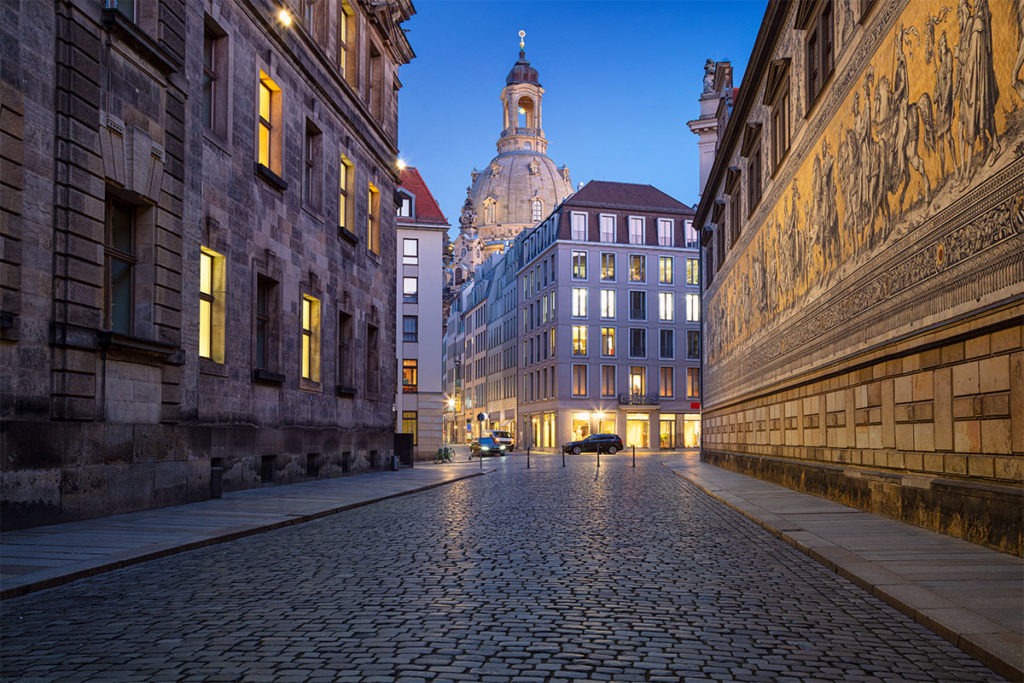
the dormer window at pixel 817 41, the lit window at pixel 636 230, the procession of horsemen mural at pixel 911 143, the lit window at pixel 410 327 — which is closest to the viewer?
the procession of horsemen mural at pixel 911 143

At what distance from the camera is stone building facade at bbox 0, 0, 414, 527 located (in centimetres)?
1410

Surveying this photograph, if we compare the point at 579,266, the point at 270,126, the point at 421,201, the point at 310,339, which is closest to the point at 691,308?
the point at 579,266

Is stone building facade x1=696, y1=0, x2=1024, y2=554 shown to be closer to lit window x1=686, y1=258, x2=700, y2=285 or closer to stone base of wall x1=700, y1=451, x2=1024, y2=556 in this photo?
stone base of wall x1=700, y1=451, x2=1024, y2=556

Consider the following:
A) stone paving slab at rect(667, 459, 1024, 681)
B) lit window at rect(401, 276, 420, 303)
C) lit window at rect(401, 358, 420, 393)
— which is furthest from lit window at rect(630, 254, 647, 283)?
stone paving slab at rect(667, 459, 1024, 681)

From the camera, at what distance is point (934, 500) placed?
13734mm

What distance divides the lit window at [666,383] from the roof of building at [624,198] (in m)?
15.0

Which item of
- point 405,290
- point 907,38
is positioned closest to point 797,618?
point 907,38

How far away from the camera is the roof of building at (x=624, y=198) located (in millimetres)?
87750

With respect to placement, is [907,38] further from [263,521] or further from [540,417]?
[540,417]

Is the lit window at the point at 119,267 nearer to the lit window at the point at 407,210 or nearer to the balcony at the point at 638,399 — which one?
the lit window at the point at 407,210

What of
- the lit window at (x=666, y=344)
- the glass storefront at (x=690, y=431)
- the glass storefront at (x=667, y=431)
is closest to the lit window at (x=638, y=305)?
the lit window at (x=666, y=344)

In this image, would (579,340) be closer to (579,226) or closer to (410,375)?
(579,226)

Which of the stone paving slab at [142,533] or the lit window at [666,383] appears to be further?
the lit window at [666,383]

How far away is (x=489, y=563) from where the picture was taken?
1112 centimetres
